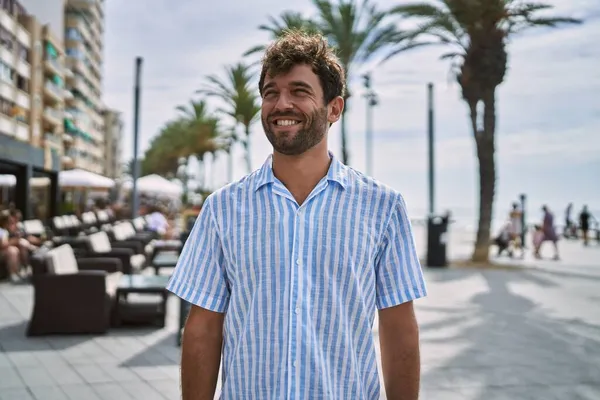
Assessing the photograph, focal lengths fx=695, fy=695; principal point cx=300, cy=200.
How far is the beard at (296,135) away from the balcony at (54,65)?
60885 millimetres

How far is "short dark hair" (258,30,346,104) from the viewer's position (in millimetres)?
1885

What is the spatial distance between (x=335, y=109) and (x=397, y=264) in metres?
0.48

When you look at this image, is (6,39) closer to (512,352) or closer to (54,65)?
(54,65)

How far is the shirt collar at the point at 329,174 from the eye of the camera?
189cm

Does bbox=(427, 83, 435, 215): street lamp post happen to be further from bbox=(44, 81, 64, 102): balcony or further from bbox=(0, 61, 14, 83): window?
bbox=(44, 81, 64, 102): balcony

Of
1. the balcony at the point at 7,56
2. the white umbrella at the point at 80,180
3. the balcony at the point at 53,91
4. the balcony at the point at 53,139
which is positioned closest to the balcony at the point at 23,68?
the balcony at the point at 7,56

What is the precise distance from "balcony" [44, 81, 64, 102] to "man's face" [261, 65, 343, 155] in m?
62.6

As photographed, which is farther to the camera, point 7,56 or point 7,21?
point 7,56

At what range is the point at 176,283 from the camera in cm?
187

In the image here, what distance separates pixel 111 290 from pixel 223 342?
6.90m

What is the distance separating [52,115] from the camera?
6178 centimetres

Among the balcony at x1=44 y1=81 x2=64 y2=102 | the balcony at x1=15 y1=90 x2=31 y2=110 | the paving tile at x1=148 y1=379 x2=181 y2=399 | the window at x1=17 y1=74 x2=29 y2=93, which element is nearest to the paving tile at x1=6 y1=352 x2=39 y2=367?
the paving tile at x1=148 y1=379 x2=181 y2=399

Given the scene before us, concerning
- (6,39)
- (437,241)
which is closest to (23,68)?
(6,39)

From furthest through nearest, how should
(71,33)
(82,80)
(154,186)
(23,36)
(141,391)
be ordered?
(82,80) < (71,33) < (23,36) < (154,186) < (141,391)
